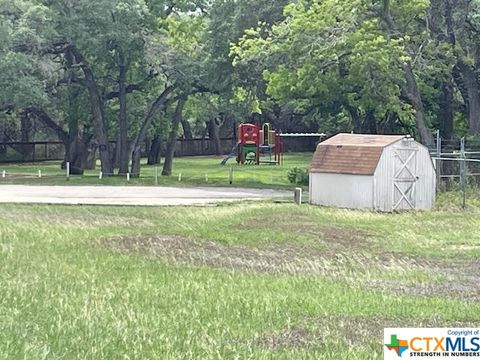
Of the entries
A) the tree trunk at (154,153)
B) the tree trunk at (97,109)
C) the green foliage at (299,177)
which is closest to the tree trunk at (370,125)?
the green foliage at (299,177)

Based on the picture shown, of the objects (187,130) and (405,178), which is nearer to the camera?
(405,178)

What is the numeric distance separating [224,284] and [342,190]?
21964 millimetres

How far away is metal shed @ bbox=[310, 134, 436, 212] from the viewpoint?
36531 mm

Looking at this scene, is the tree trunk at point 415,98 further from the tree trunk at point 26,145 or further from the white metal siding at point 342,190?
the tree trunk at point 26,145

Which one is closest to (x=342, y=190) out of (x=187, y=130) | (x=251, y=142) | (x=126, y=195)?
(x=126, y=195)

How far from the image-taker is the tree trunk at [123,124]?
5434 cm

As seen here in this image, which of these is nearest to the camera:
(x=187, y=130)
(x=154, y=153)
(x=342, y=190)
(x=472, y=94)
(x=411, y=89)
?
(x=342, y=190)

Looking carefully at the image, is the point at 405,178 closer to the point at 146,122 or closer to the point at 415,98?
the point at 415,98

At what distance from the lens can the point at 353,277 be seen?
17.8 metres

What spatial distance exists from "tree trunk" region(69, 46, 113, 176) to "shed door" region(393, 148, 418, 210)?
21956mm

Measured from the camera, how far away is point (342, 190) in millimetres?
37531

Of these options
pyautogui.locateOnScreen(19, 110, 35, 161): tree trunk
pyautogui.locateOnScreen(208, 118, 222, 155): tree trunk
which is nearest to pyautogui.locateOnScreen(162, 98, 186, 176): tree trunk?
pyautogui.locateOnScreen(19, 110, 35, 161): tree trunk

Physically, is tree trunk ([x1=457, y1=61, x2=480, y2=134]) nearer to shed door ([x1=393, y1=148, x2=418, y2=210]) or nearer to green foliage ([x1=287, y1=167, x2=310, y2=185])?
green foliage ([x1=287, y1=167, x2=310, y2=185])

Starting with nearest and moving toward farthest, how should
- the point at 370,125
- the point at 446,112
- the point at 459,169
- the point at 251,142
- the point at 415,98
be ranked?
the point at 415,98, the point at 459,169, the point at 446,112, the point at 370,125, the point at 251,142
